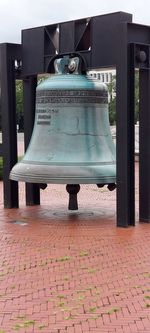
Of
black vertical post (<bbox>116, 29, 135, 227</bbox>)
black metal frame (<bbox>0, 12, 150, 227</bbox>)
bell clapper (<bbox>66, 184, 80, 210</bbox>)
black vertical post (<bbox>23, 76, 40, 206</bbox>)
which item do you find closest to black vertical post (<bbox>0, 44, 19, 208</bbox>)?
black metal frame (<bbox>0, 12, 150, 227</bbox>)

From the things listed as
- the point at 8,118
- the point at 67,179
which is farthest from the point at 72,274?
the point at 8,118

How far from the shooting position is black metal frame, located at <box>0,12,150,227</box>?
880 cm

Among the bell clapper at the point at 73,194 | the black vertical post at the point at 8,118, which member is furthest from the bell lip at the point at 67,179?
the black vertical post at the point at 8,118

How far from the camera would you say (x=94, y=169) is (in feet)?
29.1

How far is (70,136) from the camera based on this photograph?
29.9 ft

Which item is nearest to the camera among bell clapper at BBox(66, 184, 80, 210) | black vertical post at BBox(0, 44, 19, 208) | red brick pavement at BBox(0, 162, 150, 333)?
red brick pavement at BBox(0, 162, 150, 333)

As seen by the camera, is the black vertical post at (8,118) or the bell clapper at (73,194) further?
the black vertical post at (8,118)

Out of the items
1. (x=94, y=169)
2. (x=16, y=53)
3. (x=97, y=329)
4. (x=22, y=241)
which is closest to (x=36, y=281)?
(x=97, y=329)

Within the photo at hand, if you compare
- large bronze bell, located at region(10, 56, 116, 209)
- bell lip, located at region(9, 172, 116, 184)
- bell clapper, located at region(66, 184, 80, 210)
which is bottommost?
bell clapper, located at region(66, 184, 80, 210)

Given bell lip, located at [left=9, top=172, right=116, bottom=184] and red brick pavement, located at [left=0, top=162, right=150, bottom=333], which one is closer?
red brick pavement, located at [left=0, top=162, right=150, bottom=333]

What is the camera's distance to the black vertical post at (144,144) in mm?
9172

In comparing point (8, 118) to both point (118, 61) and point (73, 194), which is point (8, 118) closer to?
point (73, 194)

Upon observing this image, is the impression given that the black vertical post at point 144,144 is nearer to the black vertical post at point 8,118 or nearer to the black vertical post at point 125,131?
the black vertical post at point 125,131

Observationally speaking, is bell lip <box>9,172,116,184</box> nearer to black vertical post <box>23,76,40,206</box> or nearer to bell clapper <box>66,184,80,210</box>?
bell clapper <box>66,184,80,210</box>
